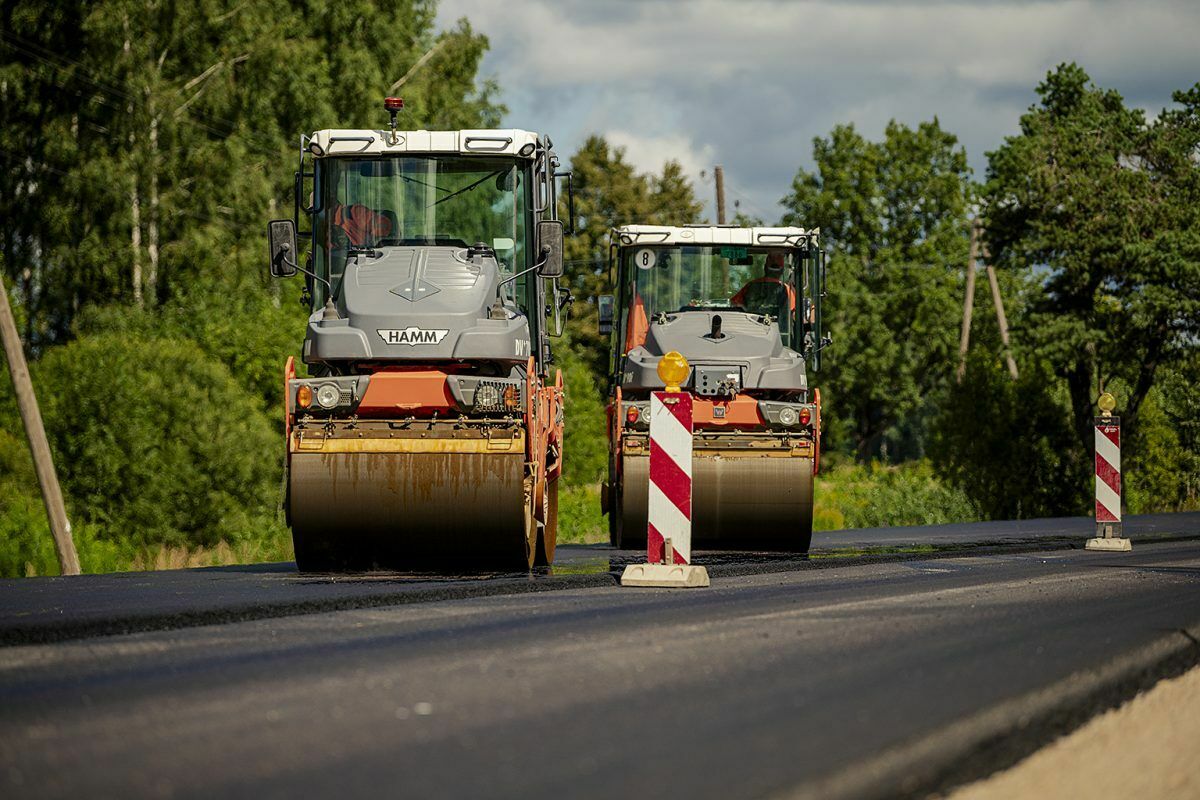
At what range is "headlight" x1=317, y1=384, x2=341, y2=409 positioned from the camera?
1054 cm

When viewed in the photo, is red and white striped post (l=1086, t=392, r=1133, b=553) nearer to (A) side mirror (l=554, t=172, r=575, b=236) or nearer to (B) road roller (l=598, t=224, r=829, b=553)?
(B) road roller (l=598, t=224, r=829, b=553)

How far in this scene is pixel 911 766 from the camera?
4184 millimetres

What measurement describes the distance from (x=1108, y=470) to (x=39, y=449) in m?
13.5

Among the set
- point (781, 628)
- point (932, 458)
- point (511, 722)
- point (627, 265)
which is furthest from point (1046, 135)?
point (511, 722)

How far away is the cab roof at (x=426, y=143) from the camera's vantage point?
1171 cm

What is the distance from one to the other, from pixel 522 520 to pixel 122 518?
20.4m

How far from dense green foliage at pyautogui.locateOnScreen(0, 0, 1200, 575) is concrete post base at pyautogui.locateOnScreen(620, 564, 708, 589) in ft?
60.5

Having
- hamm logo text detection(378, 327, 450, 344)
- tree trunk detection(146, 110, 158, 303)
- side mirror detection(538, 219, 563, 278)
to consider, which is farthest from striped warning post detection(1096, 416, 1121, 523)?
tree trunk detection(146, 110, 158, 303)

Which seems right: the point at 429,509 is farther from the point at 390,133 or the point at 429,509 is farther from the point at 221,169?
the point at 221,169

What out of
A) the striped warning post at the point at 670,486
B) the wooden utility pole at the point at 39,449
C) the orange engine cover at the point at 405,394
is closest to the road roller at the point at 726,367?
the orange engine cover at the point at 405,394

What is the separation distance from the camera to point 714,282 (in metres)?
15.8

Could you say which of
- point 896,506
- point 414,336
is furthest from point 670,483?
point 896,506

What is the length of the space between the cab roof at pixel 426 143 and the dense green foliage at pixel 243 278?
1693 cm

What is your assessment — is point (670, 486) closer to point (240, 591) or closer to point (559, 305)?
point (240, 591)
